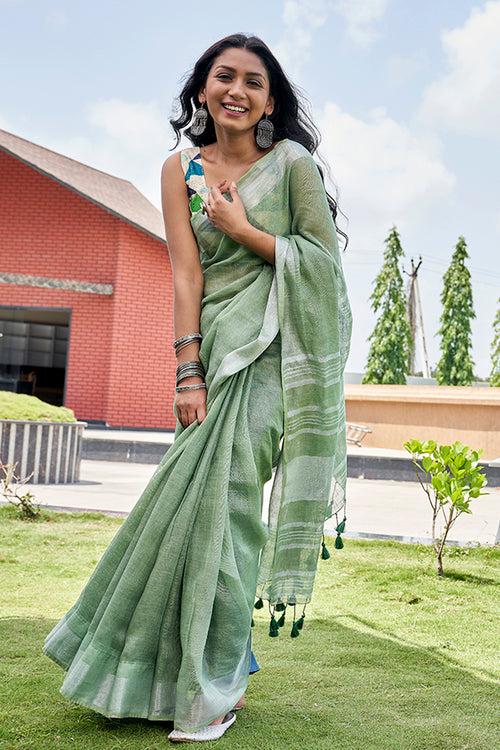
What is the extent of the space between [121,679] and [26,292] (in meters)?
16.1

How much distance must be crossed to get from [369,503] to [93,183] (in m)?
11.8

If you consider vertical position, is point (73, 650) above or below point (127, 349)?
below

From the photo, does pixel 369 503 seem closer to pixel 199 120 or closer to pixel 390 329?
pixel 199 120

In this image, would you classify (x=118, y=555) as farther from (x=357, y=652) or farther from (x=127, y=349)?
(x=127, y=349)

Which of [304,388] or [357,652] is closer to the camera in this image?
[304,388]

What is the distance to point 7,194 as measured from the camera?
57.7 ft

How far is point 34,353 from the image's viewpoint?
21609 millimetres

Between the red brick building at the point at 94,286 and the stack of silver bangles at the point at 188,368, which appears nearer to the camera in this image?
the stack of silver bangles at the point at 188,368

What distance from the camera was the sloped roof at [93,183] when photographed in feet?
54.1

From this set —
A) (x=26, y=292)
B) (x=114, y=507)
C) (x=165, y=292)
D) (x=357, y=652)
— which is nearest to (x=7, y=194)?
(x=26, y=292)

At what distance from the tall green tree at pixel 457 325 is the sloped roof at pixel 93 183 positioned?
628 inches

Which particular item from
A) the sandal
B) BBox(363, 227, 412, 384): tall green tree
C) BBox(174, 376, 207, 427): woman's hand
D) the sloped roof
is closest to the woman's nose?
BBox(174, 376, 207, 427): woman's hand

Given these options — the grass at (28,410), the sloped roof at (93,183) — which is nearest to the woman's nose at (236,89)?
the grass at (28,410)

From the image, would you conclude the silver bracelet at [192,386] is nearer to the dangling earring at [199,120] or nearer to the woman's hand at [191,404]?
the woman's hand at [191,404]
